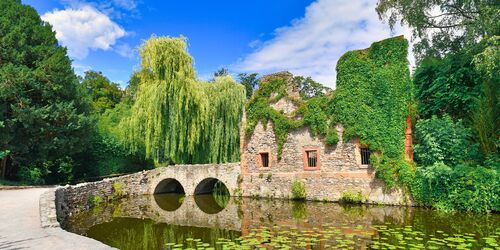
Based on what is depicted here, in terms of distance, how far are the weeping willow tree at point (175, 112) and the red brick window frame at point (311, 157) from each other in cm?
541

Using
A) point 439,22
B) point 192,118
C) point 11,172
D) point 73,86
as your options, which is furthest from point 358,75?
point 11,172

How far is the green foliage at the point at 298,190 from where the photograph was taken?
53.0 ft

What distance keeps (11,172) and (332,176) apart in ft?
58.6

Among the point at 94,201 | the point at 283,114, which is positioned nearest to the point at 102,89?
the point at 94,201

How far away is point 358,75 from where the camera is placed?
15.3m

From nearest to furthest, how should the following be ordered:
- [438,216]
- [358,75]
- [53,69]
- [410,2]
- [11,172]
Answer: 1. [438,216]
2. [358,75]
3. [410,2]
4. [53,69]
5. [11,172]

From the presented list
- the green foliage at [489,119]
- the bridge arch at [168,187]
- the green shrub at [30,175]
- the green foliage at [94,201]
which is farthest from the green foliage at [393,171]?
the green shrub at [30,175]

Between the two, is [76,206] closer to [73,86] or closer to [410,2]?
[73,86]

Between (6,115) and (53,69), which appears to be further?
(53,69)

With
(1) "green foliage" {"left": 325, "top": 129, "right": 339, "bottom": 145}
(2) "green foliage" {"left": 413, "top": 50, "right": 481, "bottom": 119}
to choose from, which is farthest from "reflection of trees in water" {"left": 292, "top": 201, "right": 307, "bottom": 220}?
(2) "green foliage" {"left": 413, "top": 50, "right": 481, "bottom": 119}

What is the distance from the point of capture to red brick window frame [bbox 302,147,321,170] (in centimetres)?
1630

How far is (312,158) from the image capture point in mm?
16547

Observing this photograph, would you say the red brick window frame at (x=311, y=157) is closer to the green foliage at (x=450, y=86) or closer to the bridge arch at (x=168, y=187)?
the green foliage at (x=450, y=86)

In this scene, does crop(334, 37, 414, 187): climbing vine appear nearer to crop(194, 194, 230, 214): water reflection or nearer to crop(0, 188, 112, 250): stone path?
crop(194, 194, 230, 214): water reflection
